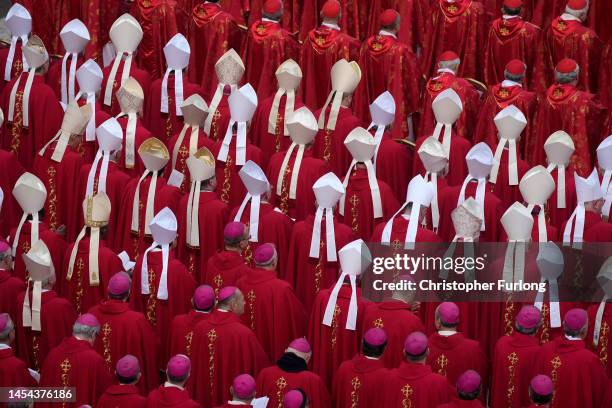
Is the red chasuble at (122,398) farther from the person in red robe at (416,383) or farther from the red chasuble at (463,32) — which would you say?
the red chasuble at (463,32)

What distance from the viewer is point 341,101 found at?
1545 cm

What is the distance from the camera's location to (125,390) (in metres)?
12.3

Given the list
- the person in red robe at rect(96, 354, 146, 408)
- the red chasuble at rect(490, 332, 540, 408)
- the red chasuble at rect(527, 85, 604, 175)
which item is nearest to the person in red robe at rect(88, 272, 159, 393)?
the person in red robe at rect(96, 354, 146, 408)

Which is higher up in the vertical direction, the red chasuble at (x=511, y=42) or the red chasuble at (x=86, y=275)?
the red chasuble at (x=511, y=42)

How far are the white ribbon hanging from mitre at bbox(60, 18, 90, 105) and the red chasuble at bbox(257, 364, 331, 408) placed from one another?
475 centimetres

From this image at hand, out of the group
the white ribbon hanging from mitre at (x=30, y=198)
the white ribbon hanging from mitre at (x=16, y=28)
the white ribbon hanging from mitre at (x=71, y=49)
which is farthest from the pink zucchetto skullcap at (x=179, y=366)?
the white ribbon hanging from mitre at (x=16, y=28)

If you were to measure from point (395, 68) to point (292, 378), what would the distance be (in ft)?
15.0

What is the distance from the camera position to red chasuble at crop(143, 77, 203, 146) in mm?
16125

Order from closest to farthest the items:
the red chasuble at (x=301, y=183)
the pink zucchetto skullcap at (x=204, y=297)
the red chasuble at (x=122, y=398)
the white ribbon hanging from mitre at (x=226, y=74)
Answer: the red chasuble at (x=122, y=398) → the pink zucchetto skullcap at (x=204, y=297) → the red chasuble at (x=301, y=183) → the white ribbon hanging from mitre at (x=226, y=74)

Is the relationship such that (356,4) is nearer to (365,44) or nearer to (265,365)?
(365,44)

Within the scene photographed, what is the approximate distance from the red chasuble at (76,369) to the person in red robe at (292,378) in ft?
3.90

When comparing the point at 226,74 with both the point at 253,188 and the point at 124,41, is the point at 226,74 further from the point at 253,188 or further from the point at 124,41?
the point at 253,188

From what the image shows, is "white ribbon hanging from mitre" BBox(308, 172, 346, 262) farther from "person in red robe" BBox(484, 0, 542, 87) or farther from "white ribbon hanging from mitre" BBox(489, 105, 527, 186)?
"person in red robe" BBox(484, 0, 542, 87)

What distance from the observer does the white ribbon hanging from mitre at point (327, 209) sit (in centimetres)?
1386
